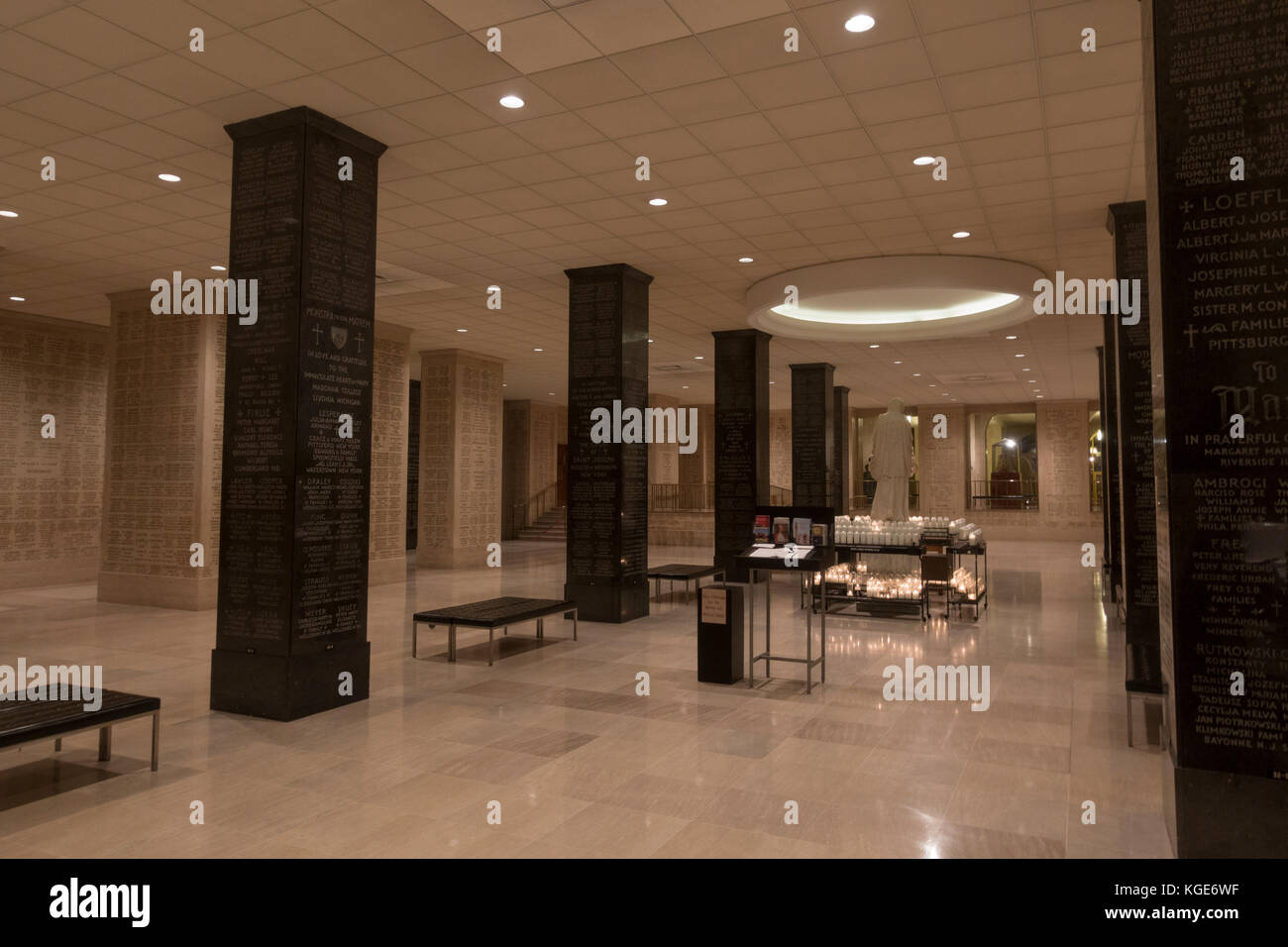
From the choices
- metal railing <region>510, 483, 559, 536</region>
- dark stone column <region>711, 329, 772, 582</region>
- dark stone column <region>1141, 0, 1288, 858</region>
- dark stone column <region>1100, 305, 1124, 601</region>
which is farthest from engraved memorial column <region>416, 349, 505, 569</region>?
dark stone column <region>1141, 0, 1288, 858</region>

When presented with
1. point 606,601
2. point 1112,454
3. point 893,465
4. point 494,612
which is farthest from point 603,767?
point 1112,454

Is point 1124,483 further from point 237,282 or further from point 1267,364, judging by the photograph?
point 237,282

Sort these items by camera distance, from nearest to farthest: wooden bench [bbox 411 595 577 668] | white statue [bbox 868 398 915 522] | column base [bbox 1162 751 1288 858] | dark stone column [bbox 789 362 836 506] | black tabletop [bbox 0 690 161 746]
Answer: column base [bbox 1162 751 1288 858] → black tabletop [bbox 0 690 161 746] → wooden bench [bbox 411 595 577 668] → white statue [bbox 868 398 915 522] → dark stone column [bbox 789 362 836 506]

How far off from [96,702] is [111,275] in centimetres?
804

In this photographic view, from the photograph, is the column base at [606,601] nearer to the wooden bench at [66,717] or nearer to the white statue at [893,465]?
the white statue at [893,465]

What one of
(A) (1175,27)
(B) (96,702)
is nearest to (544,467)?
(B) (96,702)

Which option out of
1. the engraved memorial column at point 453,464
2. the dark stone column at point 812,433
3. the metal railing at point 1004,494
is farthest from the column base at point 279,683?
the metal railing at point 1004,494

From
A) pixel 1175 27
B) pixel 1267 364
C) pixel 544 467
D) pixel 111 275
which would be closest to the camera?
pixel 1267 364

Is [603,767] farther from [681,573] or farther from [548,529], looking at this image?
[548,529]

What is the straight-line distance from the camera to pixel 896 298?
1299cm

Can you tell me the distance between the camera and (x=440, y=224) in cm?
846

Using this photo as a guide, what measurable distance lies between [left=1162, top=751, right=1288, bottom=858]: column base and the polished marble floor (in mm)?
283

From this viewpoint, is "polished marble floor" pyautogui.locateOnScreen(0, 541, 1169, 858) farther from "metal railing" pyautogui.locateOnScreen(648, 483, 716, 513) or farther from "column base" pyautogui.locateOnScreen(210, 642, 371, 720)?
"metal railing" pyautogui.locateOnScreen(648, 483, 716, 513)

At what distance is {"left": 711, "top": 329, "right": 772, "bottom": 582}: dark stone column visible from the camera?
13672 millimetres
